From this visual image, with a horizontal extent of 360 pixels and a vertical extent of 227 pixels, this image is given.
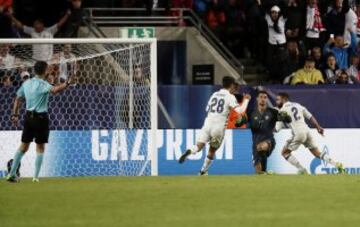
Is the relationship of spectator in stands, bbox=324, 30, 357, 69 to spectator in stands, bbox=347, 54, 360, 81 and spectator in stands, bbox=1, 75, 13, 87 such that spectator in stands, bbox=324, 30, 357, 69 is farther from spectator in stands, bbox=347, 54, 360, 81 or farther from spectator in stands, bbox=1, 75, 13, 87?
spectator in stands, bbox=1, 75, 13, 87

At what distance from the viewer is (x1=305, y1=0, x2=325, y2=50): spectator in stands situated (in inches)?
971

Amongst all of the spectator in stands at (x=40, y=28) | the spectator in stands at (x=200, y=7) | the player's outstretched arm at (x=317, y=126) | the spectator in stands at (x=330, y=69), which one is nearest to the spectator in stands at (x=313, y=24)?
the spectator in stands at (x=330, y=69)

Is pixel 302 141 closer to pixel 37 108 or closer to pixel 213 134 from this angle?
pixel 213 134

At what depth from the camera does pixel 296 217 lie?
11211 millimetres

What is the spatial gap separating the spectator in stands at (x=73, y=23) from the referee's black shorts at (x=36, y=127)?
7.24 m

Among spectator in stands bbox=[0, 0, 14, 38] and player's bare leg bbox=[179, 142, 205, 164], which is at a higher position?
spectator in stands bbox=[0, 0, 14, 38]

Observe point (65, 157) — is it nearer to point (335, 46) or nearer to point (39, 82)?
point (39, 82)

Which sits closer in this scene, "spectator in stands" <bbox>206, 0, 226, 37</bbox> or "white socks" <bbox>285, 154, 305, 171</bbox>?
"white socks" <bbox>285, 154, 305, 171</bbox>

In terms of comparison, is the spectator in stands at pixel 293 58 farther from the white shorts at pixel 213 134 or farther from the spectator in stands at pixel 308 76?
the white shorts at pixel 213 134

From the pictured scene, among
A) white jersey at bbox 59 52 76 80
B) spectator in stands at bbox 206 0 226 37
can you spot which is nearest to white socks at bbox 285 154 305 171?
white jersey at bbox 59 52 76 80

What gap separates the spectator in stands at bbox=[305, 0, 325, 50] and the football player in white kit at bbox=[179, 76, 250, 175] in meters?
5.19

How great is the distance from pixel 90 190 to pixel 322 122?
954 cm

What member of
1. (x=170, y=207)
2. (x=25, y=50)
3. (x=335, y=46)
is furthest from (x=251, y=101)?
(x=170, y=207)

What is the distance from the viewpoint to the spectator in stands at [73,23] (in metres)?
22.9
